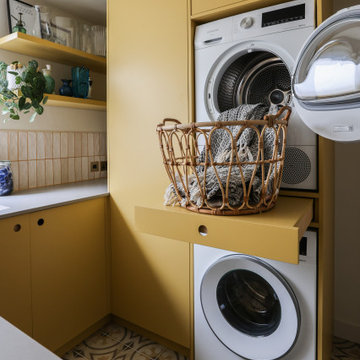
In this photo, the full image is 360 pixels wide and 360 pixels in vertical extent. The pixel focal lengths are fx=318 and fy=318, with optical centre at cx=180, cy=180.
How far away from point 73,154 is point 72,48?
2.54ft

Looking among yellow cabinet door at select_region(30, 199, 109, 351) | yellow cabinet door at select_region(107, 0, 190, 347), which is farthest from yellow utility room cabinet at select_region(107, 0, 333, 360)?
yellow cabinet door at select_region(30, 199, 109, 351)

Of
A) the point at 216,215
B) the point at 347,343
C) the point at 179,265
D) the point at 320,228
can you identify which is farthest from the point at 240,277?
the point at 347,343

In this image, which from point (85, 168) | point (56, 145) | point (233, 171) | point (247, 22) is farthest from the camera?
point (85, 168)

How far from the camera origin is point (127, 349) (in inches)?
71.6

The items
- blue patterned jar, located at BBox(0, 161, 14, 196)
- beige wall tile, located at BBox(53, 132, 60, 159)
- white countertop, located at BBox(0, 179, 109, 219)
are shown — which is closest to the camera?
white countertop, located at BBox(0, 179, 109, 219)

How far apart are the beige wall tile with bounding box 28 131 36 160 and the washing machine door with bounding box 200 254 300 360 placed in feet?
4.85

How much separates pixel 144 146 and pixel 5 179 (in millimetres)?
875

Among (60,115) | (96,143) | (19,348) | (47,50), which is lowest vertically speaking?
(19,348)

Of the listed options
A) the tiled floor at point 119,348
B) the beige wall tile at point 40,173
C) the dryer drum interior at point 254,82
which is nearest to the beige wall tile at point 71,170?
the beige wall tile at point 40,173

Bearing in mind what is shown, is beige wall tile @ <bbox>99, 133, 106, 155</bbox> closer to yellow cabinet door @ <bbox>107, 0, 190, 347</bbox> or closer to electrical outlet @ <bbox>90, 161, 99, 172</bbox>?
electrical outlet @ <bbox>90, 161, 99, 172</bbox>

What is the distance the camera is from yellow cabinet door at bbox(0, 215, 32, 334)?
1.46 meters

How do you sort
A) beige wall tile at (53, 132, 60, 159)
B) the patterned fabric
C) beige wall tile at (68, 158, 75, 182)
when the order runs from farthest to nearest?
beige wall tile at (68, 158, 75, 182)
beige wall tile at (53, 132, 60, 159)
the patterned fabric

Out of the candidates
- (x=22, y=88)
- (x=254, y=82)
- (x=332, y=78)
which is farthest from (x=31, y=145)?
(x=332, y=78)

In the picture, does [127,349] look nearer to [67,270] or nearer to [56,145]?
[67,270]
